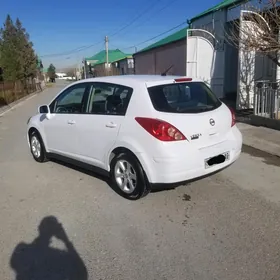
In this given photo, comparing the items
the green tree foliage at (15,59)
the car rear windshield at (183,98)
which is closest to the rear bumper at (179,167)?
the car rear windshield at (183,98)

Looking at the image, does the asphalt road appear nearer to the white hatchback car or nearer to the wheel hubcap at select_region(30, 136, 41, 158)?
the white hatchback car

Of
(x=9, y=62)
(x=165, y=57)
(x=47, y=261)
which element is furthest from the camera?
(x=9, y=62)

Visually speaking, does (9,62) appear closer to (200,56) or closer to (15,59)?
(15,59)

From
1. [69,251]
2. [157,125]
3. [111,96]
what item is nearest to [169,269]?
[69,251]

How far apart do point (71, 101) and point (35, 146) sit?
1539 millimetres

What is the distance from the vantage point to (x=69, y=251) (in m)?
3.34

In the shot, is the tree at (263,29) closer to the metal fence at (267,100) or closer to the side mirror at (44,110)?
the metal fence at (267,100)

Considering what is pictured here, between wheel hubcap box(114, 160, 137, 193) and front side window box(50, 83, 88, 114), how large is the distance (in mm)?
1227

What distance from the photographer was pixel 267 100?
30.3ft

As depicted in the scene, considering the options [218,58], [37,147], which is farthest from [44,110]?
[218,58]

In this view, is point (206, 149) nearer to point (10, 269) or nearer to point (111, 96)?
point (111, 96)

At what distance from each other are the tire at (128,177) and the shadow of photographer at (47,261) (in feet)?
3.70

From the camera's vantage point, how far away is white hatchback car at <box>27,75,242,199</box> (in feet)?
13.6

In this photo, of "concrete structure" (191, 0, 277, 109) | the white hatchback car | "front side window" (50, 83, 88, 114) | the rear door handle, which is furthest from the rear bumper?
"concrete structure" (191, 0, 277, 109)
